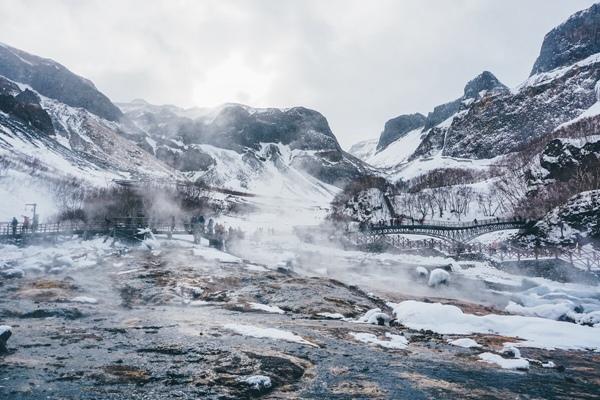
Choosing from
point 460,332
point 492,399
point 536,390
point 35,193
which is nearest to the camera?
point 492,399

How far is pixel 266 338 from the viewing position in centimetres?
1287

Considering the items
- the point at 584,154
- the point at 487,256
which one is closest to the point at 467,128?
the point at 584,154

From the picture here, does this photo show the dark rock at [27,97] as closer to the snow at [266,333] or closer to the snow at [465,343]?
the snow at [266,333]

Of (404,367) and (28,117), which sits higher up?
(28,117)

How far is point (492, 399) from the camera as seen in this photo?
850 cm

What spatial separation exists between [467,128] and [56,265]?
171 meters

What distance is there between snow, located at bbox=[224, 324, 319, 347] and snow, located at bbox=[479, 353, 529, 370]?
5118 mm

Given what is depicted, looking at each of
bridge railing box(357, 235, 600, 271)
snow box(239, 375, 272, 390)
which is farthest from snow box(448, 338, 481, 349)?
bridge railing box(357, 235, 600, 271)

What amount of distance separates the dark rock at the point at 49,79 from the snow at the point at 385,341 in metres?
212

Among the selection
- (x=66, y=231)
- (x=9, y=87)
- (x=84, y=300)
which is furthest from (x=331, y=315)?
(x=9, y=87)

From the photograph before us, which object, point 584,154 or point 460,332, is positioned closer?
point 460,332

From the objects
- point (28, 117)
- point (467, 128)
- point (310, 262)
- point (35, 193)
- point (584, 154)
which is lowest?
point (310, 262)

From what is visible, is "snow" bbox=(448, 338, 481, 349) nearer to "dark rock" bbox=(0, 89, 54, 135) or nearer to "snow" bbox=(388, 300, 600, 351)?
"snow" bbox=(388, 300, 600, 351)

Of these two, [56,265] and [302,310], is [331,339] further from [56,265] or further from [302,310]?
[56,265]
